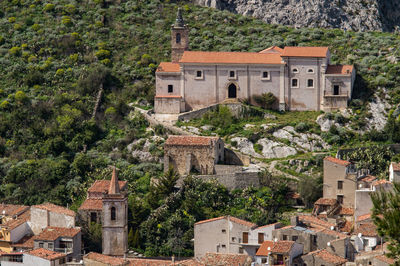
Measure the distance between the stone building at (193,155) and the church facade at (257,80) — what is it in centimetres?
948

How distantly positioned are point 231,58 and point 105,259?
97.2 feet

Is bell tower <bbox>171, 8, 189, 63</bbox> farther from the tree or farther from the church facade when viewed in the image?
the tree

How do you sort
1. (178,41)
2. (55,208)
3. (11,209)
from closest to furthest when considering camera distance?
(55,208), (11,209), (178,41)

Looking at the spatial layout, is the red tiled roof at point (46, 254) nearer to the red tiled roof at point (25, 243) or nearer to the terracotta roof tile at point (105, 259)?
the terracotta roof tile at point (105, 259)

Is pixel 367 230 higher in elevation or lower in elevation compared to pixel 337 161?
lower

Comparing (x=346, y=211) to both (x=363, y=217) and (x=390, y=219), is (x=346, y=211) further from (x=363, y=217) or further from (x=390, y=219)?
(x=390, y=219)

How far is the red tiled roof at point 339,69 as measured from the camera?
9019 cm

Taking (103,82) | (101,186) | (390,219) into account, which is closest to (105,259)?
(101,186)

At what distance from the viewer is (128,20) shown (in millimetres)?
112312

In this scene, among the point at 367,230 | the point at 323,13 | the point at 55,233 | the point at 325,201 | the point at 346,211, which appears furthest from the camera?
the point at 323,13

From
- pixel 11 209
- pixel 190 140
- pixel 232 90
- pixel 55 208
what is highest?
pixel 232 90

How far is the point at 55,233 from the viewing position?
72500 mm

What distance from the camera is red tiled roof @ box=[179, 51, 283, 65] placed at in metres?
90.9

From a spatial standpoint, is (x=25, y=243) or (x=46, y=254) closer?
(x=46, y=254)
